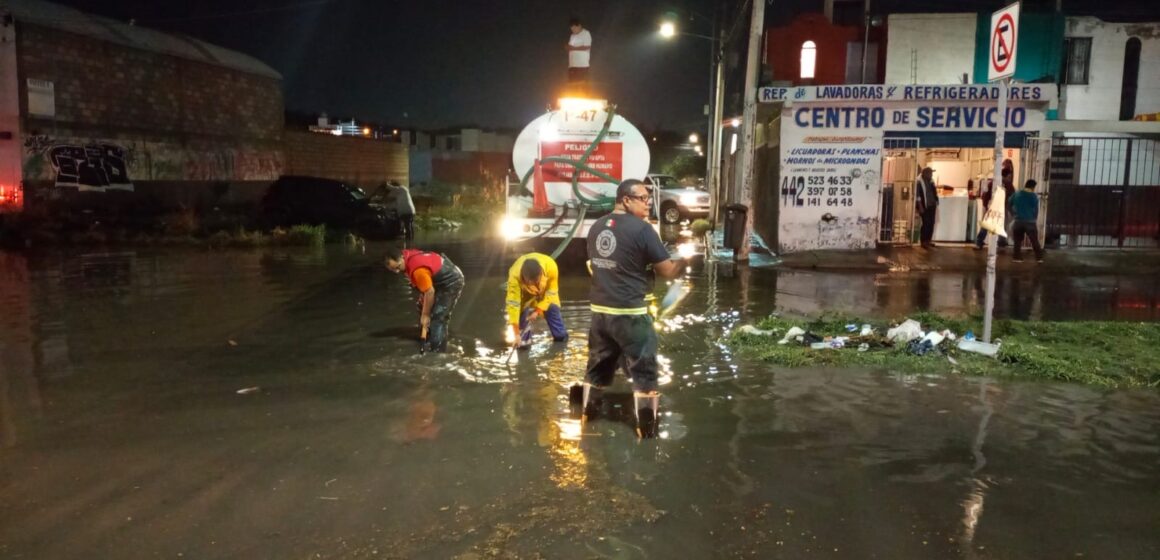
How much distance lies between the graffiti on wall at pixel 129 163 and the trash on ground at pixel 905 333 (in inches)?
754

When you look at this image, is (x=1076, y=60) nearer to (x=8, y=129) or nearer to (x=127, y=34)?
(x=127, y=34)

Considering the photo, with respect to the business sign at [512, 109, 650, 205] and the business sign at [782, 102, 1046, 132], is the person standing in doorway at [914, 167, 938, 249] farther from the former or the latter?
the business sign at [512, 109, 650, 205]

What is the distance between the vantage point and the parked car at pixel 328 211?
2136 centimetres

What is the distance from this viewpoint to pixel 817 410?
20.6 feet

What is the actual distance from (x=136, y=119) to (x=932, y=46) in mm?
20585

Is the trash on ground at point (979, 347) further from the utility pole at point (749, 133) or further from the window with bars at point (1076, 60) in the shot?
the window with bars at point (1076, 60)

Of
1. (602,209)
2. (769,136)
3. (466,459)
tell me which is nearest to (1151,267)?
(769,136)

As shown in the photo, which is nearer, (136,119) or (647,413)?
(647,413)

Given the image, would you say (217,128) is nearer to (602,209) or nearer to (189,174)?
(189,174)

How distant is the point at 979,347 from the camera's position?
7.73m

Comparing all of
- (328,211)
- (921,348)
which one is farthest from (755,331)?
(328,211)

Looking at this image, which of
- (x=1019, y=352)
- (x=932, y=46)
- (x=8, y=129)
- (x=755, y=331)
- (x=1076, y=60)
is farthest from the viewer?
(x=1076, y=60)

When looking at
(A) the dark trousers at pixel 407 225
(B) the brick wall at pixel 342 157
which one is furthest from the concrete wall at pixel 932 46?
(B) the brick wall at pixel 342 157

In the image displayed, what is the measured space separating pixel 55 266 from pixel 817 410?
13318 mm
